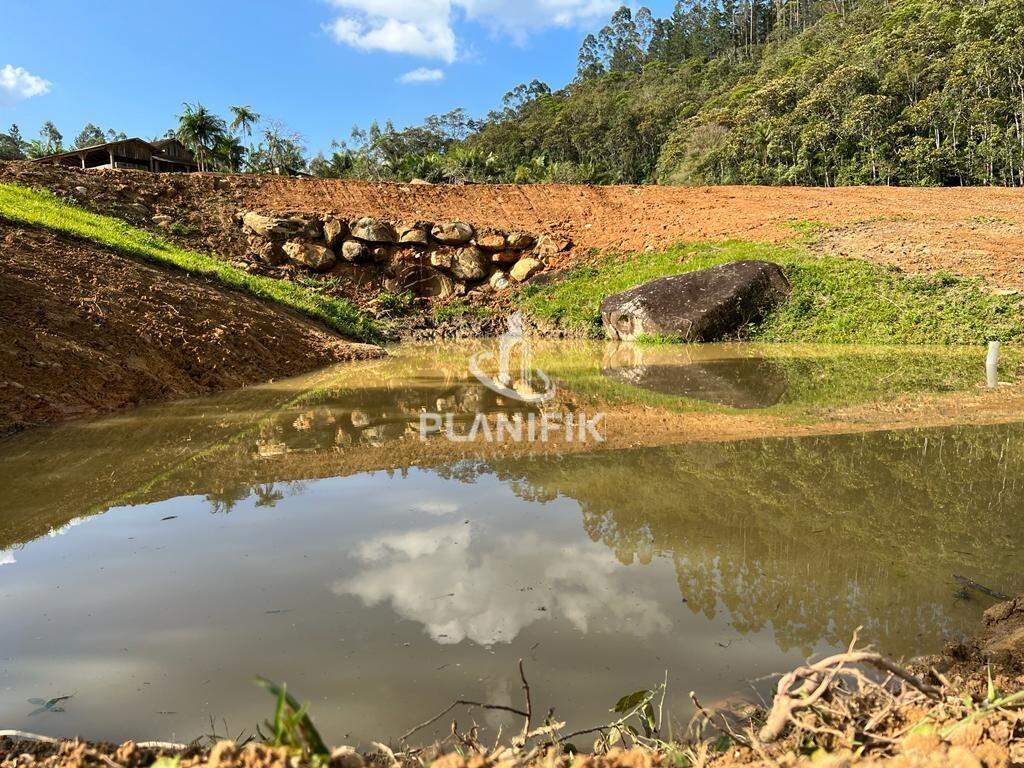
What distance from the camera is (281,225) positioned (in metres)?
20.6

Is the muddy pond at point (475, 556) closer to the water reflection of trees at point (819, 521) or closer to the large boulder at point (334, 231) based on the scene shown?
the water reflection of trees at point (819, 521)

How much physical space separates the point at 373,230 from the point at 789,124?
26.7 metres

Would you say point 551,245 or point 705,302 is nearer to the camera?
point 705,302

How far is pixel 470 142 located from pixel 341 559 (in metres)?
74.4

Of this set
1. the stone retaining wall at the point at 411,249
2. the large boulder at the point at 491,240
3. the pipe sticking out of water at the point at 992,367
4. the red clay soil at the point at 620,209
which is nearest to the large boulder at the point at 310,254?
the stone retaining wall at the point at 411,249

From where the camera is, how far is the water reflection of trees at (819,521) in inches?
116

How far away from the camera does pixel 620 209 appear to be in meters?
23.2

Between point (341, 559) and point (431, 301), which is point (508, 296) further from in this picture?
point (341, 559)

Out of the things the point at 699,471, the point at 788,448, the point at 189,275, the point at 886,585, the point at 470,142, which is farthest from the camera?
the point at 470,142

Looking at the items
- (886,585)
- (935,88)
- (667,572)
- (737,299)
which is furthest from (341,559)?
(935,88)

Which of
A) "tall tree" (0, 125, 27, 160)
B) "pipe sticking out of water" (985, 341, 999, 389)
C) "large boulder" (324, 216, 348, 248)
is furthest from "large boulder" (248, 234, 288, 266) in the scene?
"tall tree" (0, 125, 27, 160)

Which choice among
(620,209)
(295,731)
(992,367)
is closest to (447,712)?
(295,731)

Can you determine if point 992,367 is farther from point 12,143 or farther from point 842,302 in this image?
point 12,143

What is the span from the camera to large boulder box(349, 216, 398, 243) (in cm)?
2100
